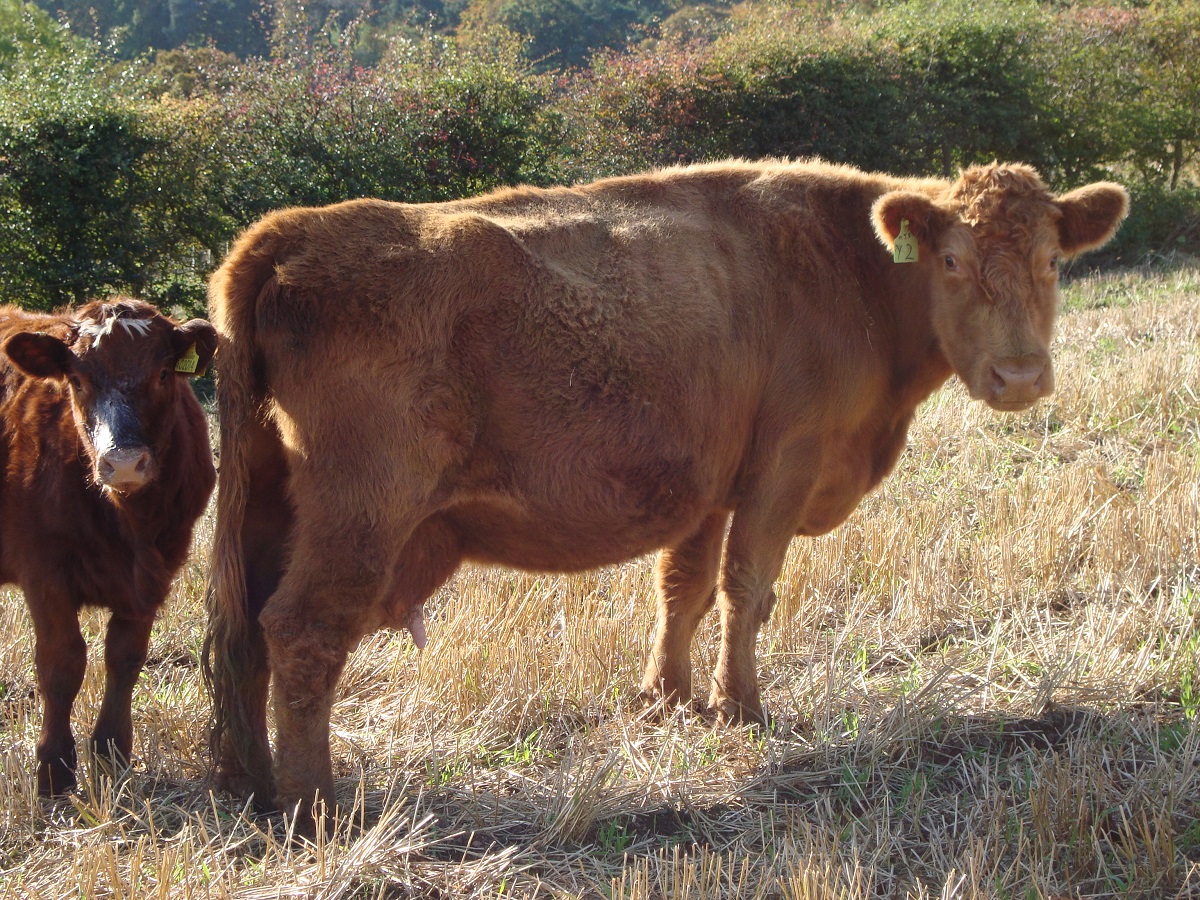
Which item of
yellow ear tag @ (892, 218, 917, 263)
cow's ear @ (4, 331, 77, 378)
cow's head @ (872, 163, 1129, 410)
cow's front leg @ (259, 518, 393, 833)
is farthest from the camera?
yellow ear tag @ (892, 218, 917, 263)

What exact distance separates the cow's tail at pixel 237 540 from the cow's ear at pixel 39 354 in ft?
2.30

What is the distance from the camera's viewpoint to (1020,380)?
177 inches

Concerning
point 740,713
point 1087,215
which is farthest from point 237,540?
point 1087,215

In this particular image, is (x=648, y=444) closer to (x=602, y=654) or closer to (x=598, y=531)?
(x=598, y=531)

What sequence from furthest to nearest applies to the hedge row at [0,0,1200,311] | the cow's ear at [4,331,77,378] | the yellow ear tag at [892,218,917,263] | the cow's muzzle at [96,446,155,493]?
the hedge row at [0,0,1200,311] < the yellow ear tag at [892,218,917,263] < the cow's ear at [4,331,77,378] < the cow's muzzle at [96,446,155,493]

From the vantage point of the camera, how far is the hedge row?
13180 mm

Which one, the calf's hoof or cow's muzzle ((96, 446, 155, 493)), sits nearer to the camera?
cow's muzzle ((96, 446, 155, 493))

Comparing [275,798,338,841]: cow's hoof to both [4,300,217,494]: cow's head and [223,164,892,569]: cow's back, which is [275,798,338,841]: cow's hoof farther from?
[4,300,217,494]: cow's head

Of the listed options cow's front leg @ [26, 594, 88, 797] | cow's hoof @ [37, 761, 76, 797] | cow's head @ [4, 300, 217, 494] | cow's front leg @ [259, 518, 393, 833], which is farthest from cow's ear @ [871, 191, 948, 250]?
cow's hoof @ [37, 761, 76, 797]

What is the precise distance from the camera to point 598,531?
443 centimetres

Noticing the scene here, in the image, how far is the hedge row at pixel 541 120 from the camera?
13.2m

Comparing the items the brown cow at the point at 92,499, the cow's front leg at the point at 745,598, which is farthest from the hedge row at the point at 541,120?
the cow's front leg at the point at 745,598

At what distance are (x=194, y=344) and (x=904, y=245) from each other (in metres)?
3.21

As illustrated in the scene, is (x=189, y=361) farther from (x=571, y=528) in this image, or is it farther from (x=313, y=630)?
(x=571, y=528)
